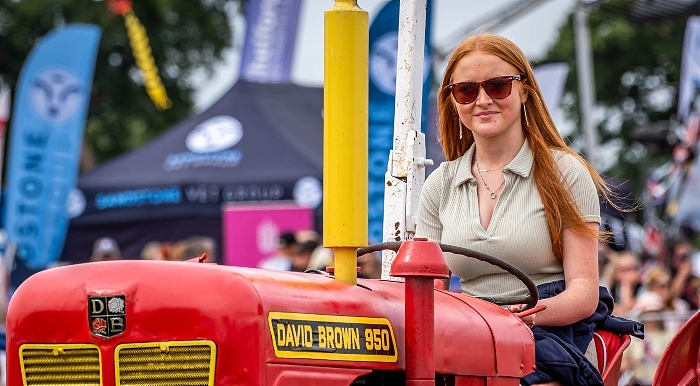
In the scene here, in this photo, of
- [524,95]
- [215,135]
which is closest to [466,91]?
[524,95]

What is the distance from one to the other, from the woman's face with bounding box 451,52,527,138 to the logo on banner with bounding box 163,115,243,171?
1247 cm

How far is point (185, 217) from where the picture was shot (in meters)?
16.8

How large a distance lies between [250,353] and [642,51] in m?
44.0

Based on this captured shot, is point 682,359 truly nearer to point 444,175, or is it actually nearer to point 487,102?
point 444,175

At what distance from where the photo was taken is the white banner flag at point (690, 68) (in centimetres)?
1720

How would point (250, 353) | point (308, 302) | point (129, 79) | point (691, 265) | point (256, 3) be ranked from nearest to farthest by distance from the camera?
point (250, 353)
point (308, 302)
point (691, 265)
point (256, 3)
point (129, 79)

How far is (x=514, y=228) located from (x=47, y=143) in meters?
12.0

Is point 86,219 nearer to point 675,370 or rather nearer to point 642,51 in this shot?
point 675,370

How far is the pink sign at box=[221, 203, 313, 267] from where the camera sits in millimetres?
15570

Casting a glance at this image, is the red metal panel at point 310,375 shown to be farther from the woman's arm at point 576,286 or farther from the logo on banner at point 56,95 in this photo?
the logo on banner at point 56,95

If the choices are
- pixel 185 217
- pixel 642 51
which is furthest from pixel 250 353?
pixel 642 51

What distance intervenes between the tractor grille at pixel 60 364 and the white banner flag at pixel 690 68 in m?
15.0

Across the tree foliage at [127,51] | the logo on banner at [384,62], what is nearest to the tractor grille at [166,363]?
the logo on banner at [384,62]

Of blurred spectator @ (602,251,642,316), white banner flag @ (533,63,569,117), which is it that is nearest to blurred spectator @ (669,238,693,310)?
blurred spectator @ (602,251,642,316)
